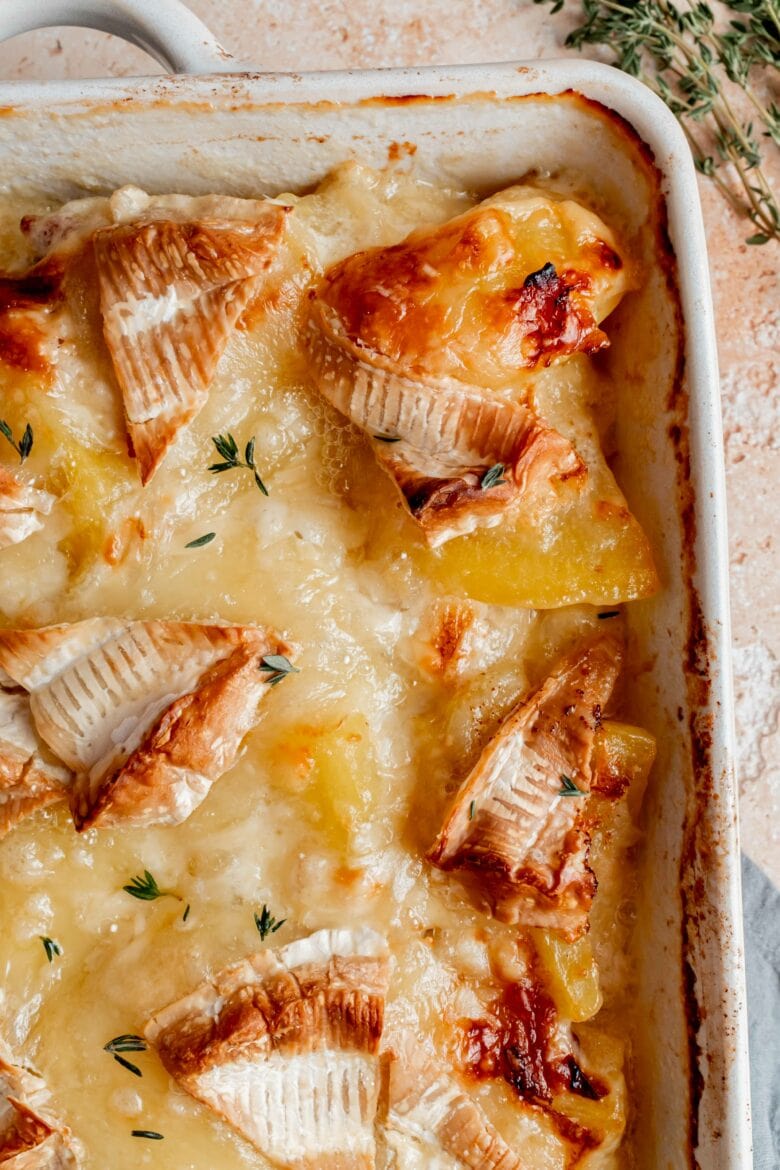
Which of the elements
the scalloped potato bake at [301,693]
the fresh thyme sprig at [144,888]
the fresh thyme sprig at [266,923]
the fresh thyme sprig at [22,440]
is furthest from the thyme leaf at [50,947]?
the fresh thyme sprig at [22,440]

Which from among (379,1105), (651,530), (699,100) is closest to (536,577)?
(651,530)

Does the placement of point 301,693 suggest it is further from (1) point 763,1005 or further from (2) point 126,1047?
(1) point 763,1005

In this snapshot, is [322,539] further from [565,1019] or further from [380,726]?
[565,1019]

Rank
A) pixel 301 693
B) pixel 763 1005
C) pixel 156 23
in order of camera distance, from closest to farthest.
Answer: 1. pixel 301 693
2. pixel 156 23
3. pixel 763 1005

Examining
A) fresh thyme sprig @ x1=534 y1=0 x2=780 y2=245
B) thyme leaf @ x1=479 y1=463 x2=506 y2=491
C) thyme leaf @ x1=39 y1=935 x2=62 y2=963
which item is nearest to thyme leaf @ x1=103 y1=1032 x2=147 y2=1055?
thyme leaf @ x1=39 y1=935 x2=62 y2=963

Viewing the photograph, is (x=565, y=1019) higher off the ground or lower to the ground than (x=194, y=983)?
lower

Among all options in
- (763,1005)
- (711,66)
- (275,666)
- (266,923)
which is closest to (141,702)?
(275,666)
